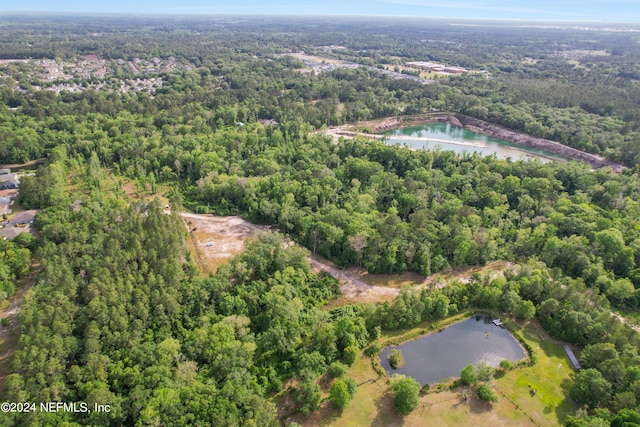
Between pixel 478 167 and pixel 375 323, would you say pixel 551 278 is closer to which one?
pixel 375 323

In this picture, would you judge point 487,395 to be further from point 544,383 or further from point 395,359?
point 395,359

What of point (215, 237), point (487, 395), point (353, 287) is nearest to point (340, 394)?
point (487, 395)

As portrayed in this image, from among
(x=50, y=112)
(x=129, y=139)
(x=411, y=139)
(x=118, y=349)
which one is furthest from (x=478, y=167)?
(x=50, y=112)

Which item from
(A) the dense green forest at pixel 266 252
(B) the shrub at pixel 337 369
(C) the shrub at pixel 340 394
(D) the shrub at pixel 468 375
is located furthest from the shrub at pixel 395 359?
(C) the shrub at pixel 340 394

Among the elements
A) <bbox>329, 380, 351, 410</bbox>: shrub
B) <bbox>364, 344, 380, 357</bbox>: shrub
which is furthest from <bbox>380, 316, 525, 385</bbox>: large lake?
<bbox>329, 380, 351, 410</bbox>: shrub

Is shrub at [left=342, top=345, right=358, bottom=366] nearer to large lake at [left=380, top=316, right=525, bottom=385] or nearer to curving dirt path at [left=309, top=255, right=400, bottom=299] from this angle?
large lake at [left=380, top=316, right=525, bottom=385]

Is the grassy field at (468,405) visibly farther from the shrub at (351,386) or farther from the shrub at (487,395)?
the shrub at (351,386)
